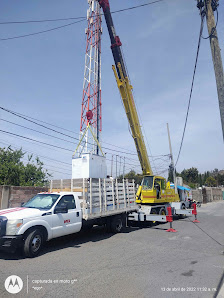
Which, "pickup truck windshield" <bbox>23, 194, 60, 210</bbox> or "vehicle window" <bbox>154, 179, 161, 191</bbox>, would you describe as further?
"vehicle window" <bbox>154, 179, 161, 191</bbox>

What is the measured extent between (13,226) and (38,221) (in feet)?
2.29

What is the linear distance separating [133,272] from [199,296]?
1498mm

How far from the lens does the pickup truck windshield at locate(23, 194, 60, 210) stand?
690cm

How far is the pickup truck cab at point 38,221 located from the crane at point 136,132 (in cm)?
604

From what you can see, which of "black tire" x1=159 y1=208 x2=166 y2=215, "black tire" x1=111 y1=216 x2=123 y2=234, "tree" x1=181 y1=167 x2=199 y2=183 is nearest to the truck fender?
"black tire" x1=111 y1=216 x2=123 y2=234

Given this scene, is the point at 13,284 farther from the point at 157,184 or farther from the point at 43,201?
the point at 157,184

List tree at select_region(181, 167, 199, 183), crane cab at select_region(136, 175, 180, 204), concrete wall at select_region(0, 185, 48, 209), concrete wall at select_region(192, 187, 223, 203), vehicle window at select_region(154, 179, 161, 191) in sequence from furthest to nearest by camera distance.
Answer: tree at select_region(181, 167, 199, 183), concrete wall at select_region(192, 187, 223, 203), vehicle window at select_region(154, 179, 161, 191), crane cab at select_region(136, 175, 180, 204), concrete wall at select_region(0, 185, 48, 209)

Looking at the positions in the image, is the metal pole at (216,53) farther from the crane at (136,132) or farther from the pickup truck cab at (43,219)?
the crane at (136,132)

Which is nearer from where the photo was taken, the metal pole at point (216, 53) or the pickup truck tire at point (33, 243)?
the pickup truck tire at point (33, 243)

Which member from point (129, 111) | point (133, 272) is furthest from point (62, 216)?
point (129, 111)

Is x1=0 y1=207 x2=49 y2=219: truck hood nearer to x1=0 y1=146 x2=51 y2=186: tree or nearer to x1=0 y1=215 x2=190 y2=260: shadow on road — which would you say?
x1=0 y1=215 x2=190 y2=260: shadow on road

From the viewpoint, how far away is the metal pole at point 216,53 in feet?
21.8

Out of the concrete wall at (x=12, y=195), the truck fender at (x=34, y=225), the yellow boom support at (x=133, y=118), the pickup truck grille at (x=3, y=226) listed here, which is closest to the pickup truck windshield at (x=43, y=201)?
the truck fender at (x=34, y=225)

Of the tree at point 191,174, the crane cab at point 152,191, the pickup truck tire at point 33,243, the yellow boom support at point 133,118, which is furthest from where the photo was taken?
the tree at point 191,174
